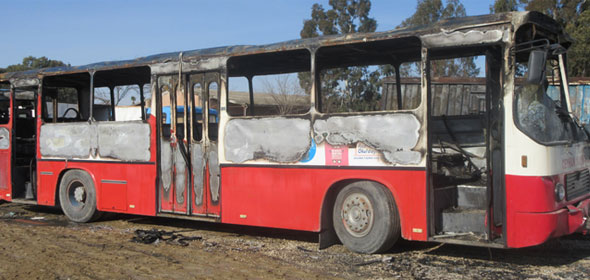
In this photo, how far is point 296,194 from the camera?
7605mm

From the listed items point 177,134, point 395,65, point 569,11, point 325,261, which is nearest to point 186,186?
point 177,134

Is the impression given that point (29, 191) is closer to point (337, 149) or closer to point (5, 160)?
point (5, 160)

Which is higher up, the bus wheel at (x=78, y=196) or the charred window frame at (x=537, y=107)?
the charred window frame at (x=537, y=107)

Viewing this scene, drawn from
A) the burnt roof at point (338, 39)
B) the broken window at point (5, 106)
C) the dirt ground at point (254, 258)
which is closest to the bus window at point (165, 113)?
the burnt roof at point (338, 39)

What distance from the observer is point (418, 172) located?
6555mm

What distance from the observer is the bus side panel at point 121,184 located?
9250mm

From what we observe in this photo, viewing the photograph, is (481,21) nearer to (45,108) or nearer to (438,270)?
(438,270)

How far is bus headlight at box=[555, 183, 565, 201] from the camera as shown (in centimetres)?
601

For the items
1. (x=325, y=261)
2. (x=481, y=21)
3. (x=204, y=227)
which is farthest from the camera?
(x=204, y=227)

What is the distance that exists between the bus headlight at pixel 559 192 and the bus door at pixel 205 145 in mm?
4691

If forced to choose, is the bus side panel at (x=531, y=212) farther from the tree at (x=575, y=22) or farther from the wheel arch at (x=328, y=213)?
the tree at (x=575, y=22)

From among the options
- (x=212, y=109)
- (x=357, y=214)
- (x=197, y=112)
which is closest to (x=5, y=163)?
(x=197, y=112)

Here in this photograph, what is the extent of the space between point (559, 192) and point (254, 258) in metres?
3.65

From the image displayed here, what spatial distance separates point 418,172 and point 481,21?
6.14 feet
